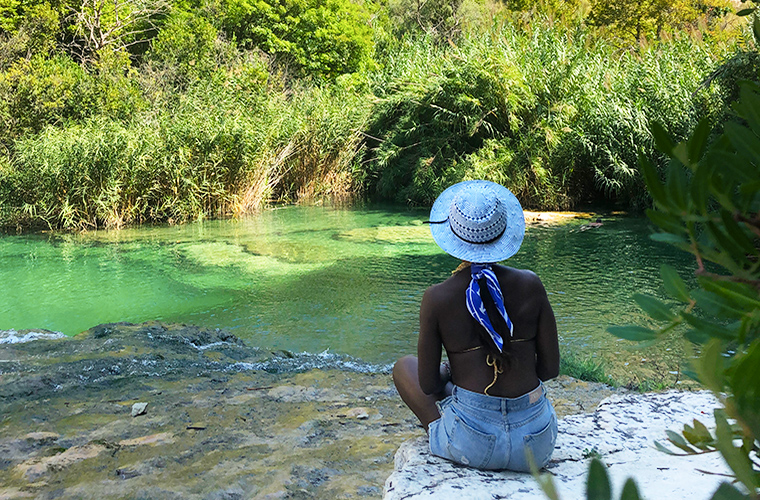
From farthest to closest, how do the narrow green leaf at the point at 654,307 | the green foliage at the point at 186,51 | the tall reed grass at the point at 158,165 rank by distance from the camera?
the green foliage at the point at 186,51 → the tall reed grass at the point at 158,165 → the narrow green leaf at the point at 654,307

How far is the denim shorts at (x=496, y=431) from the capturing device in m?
2.19

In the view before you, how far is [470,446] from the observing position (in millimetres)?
2197

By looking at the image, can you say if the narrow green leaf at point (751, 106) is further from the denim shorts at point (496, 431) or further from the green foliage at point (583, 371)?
the green foliage at point (583, 371)

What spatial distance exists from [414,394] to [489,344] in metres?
0.49

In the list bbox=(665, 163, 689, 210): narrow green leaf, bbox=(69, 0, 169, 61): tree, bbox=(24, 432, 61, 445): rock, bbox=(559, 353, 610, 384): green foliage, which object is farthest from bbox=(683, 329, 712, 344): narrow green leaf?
bbox=(69, 0, 169, 61): tree

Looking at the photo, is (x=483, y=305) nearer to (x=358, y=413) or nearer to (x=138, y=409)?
(x=358, y=413)

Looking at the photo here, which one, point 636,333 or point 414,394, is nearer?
point 636,333

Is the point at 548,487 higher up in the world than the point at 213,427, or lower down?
higher up

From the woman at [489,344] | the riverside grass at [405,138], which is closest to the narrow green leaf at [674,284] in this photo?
the woman at [489,344]

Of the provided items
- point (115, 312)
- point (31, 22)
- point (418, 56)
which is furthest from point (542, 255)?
point (31, 22)

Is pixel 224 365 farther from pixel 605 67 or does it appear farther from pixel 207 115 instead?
pixel 605 67

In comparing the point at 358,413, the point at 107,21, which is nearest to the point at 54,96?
the point at 107,21

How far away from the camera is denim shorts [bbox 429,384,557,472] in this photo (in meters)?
2.19

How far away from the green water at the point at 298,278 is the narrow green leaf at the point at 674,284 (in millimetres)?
4479
